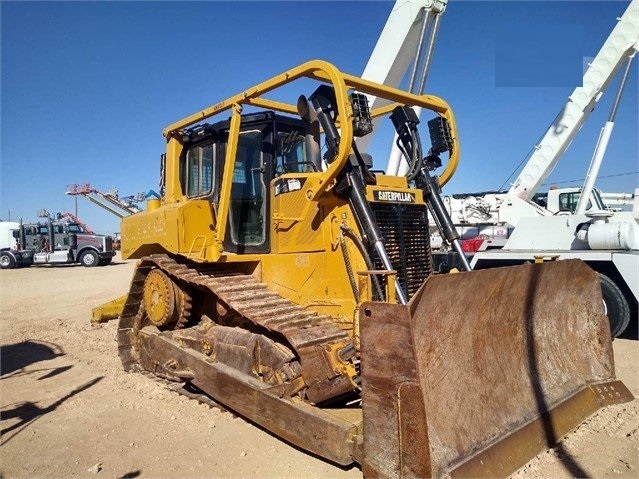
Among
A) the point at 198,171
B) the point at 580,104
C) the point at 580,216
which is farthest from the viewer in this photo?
the point at 580,104

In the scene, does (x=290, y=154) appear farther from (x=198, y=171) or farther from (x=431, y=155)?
(x=431, y=155)

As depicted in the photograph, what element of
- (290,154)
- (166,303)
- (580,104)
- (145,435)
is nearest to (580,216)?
(580,104)

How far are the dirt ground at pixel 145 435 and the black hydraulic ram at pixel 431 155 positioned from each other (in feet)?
6.29

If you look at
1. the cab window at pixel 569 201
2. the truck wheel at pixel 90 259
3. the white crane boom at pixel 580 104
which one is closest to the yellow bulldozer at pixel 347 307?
the white crane boom at pixel 580 104

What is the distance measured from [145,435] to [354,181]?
288 cm

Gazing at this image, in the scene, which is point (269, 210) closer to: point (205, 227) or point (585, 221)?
point (205, 227)

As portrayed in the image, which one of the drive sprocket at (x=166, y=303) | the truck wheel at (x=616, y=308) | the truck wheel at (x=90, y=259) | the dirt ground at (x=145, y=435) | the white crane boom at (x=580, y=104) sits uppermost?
the white crane boom at (x=580, y=104)

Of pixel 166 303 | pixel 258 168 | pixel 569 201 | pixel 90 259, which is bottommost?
pixel 166 303

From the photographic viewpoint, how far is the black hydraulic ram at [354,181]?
3.80 m

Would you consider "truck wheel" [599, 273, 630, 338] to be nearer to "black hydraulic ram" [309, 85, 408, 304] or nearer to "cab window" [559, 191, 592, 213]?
"cab window" [559, 191, 592, 213]

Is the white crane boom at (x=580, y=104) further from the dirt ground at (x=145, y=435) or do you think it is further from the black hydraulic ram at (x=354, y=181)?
the black hydraulic ram at (x=354, y=181)

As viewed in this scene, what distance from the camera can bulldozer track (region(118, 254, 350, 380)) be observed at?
152 inches

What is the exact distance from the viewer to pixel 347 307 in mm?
4195

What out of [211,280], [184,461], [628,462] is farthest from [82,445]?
[628,462]
